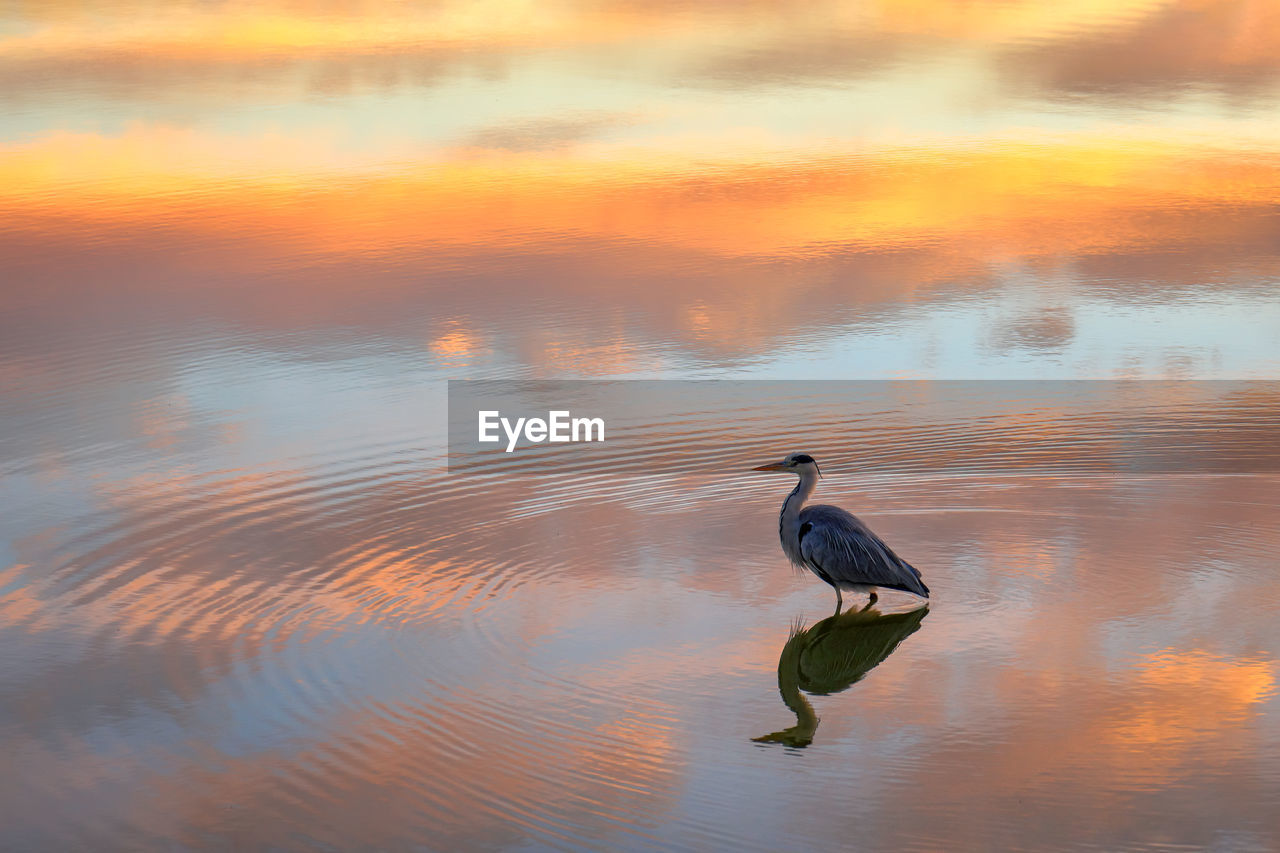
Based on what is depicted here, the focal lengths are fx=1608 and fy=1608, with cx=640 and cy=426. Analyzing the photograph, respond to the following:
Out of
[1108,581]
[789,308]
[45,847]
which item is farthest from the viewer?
[789,308]

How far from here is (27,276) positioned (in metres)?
12.5

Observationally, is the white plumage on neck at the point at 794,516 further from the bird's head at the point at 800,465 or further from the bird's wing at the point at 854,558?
the bird's wing at the point at 854,558

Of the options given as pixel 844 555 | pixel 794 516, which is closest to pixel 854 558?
pixel 844 555

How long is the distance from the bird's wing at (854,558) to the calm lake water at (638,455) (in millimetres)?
217

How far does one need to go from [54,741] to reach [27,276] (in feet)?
23.1

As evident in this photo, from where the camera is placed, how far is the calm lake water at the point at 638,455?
6.14 meters

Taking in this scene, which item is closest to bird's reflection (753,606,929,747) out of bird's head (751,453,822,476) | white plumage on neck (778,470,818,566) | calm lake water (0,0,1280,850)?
calm lake water (0,0,1280,850)

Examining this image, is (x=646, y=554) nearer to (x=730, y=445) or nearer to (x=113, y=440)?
(x=730, y=445)

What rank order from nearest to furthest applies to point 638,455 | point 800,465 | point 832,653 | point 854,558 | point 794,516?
point 832,653 < point 854,558 < point 794,516 < point 800,465 < point 638,455

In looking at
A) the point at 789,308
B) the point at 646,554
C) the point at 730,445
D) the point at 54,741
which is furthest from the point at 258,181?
the point at 54,741

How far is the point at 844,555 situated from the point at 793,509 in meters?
0.50

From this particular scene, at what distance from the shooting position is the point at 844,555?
7672 mm

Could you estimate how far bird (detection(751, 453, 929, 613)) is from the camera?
761 centimetres

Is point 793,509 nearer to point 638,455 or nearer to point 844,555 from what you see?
point 844,555
